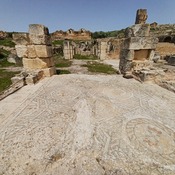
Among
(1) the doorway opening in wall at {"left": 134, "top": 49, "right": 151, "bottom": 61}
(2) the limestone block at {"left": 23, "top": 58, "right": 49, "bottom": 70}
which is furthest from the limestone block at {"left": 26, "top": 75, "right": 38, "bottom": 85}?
(1) the doorway opening in wall at {"left": 134, "top": 49, "right": 151, "bottom": 61}

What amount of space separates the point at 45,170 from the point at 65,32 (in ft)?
140

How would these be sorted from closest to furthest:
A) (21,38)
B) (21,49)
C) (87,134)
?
1. (87,134)
2. (21,38)
3. (21,49)

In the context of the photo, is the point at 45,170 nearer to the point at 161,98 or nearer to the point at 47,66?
the point at 161,98

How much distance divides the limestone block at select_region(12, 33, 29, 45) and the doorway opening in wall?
4.27 metres

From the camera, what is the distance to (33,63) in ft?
15.2

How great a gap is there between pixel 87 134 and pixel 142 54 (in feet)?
14.0

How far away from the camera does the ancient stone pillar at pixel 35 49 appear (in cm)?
427

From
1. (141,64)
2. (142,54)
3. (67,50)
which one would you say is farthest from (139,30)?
(67,50)

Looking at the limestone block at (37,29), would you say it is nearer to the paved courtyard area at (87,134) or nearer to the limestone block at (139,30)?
the paved courtyard area at (87,134)

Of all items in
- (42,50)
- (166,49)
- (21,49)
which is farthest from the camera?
(166,49)

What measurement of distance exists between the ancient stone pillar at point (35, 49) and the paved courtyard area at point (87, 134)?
199 cm

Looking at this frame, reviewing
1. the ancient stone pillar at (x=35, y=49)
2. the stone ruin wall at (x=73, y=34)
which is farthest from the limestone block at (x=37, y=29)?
the stone ruin wall at (x=73, y=34)

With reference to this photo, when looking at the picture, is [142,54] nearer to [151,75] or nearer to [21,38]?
[151,75]

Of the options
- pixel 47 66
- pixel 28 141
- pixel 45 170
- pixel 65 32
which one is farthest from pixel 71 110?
pixel 65 32
